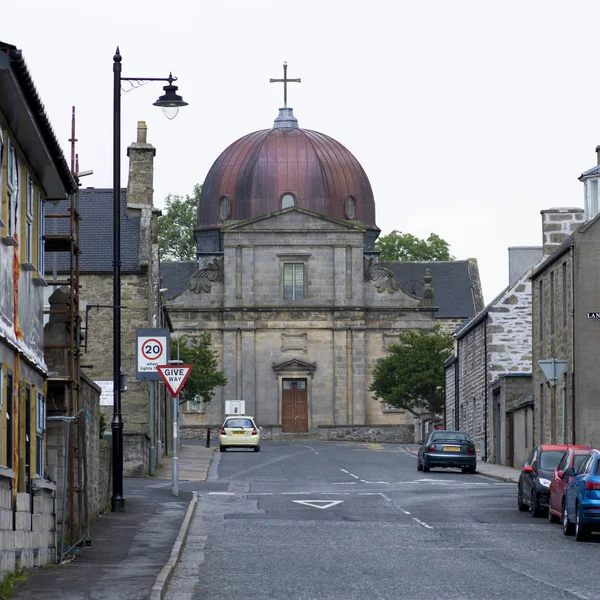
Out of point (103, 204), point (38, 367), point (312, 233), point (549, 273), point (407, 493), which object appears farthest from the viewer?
point (312, 233)

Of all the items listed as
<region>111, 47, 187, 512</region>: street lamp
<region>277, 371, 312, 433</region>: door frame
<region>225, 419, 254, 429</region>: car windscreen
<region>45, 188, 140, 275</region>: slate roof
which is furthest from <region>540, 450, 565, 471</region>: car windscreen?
<region>277, 371, 312, 433</region>: door frame

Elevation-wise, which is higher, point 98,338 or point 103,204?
point 103,204

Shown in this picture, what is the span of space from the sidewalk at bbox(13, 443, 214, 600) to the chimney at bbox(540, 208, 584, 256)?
1875 cm

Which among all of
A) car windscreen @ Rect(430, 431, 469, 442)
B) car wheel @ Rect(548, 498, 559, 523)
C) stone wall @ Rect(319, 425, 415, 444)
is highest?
car windscreen @ Rect(430, 431, 469, 442)

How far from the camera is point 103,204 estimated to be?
48812mm

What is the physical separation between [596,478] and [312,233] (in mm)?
66431

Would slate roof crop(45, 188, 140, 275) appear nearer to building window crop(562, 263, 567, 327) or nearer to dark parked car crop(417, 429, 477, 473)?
dark parked car crop(417, 429, 477, 473)

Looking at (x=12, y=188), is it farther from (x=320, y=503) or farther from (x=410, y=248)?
(x=410, y=248)

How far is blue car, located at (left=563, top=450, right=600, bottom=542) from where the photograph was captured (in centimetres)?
2094

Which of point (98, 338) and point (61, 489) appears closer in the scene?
point (61, 489)

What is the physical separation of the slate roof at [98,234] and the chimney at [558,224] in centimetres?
1274

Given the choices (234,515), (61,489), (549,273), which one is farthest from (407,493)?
(61,489)

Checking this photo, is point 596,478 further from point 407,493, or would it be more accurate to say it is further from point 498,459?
point 498,459

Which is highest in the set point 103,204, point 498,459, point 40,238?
point 103,204
